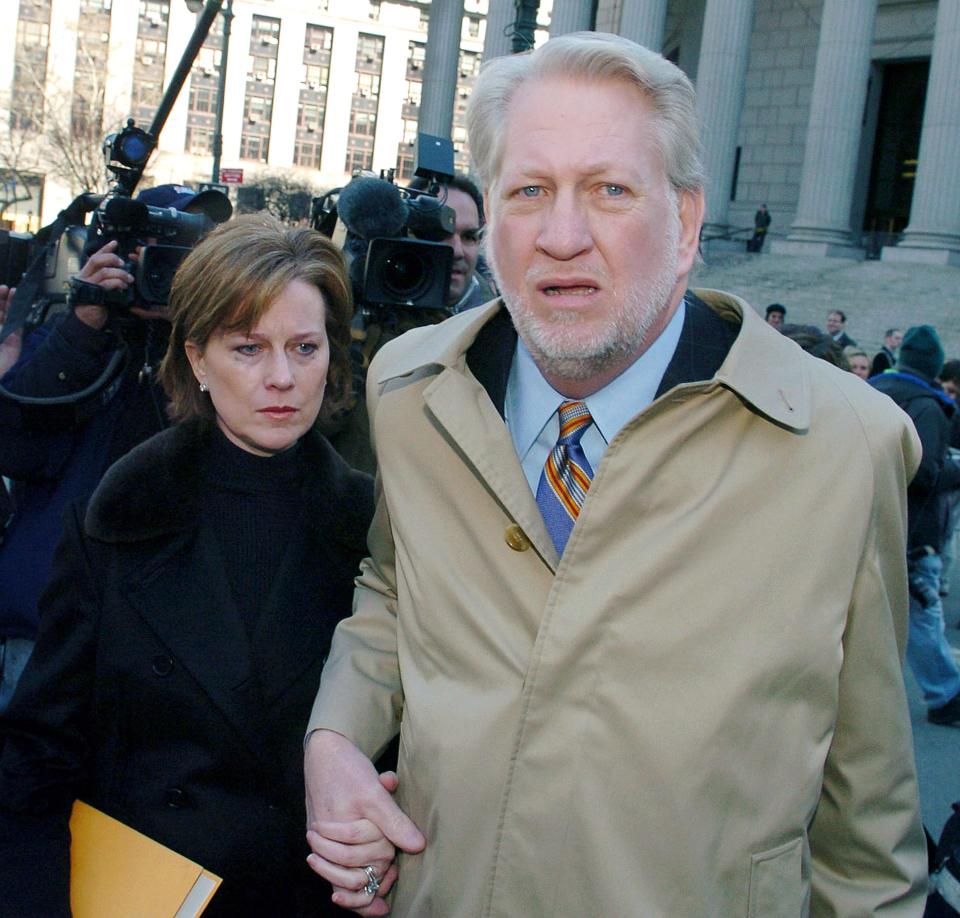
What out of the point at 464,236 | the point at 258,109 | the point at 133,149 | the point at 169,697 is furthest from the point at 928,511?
the point at 258,109

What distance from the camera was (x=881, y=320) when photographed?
23.1 meters

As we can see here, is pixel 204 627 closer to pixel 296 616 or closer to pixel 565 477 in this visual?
pixel 296 616

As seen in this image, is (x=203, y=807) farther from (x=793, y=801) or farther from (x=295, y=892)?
(x=793, y=801)

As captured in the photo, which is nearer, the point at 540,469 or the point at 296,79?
the point at 540,469

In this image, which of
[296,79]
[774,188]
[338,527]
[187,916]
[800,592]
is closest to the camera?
[800,592]

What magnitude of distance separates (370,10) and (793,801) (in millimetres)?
80817

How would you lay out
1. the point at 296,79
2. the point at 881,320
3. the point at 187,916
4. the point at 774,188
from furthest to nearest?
1. the point at 296,79
2. the point at 774,188
3. the point at 881,320
4. the point at 187,916

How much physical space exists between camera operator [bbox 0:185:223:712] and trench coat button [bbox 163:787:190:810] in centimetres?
119

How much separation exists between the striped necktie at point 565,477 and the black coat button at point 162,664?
883mm

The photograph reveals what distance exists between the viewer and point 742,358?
1.95 metres

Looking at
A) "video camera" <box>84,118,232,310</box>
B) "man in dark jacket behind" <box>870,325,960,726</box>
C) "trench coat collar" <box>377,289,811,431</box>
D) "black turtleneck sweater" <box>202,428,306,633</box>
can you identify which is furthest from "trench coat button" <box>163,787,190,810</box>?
"man in dark jacket behind" <box>870,325,960,726</box>

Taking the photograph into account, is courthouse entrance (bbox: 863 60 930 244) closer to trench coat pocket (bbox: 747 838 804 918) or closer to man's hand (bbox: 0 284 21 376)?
man's hand (bbox: 0 284 21 376)

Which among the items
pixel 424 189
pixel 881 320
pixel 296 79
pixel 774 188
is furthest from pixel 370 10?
pixel 424 189

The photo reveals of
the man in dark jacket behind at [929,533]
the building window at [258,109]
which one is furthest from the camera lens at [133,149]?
the building window at [258,109]
